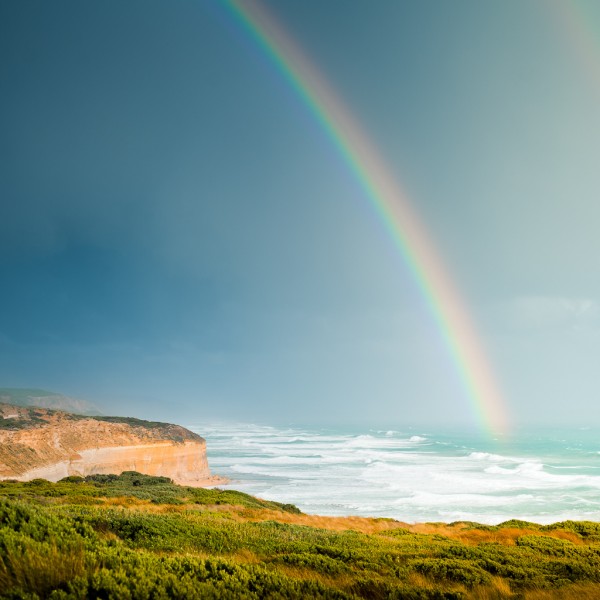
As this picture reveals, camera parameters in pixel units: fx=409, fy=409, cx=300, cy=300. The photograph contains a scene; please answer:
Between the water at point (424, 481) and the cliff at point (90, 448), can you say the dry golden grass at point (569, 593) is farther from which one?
the cliff at point (90, 448)

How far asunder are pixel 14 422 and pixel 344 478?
4502 centimetres

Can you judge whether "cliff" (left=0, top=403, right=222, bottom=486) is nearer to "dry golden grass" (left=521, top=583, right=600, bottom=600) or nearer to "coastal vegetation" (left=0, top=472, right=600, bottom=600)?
"coastal vegetation" (left=0, top=472, right=600, bottom=600)

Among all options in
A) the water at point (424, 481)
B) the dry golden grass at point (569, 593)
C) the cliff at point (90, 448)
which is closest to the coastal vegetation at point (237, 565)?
the dry golden grass at point (569, 593)

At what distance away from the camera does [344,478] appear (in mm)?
59438

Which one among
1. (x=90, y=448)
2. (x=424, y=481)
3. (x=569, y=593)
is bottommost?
(x=424, y=481)

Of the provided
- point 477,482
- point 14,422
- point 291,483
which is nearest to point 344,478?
point 291,483

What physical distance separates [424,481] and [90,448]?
1823 inches

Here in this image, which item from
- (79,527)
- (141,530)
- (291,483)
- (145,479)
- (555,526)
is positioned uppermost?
(79,527)

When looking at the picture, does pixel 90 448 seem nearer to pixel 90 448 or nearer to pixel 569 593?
pixel 90 448

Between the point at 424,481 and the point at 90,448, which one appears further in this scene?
the point at 424,481

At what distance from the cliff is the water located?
25.8ft

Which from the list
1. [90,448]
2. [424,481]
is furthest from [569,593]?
[90,448]

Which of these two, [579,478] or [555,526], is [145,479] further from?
[579,478]

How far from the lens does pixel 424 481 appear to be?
57.0 meters
